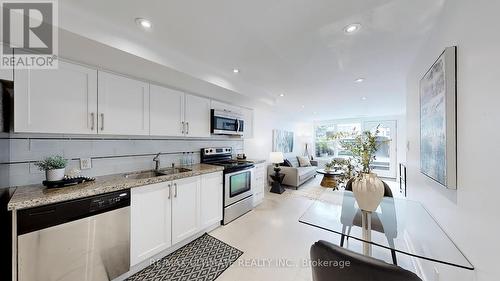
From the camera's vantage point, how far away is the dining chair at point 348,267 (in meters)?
0.71

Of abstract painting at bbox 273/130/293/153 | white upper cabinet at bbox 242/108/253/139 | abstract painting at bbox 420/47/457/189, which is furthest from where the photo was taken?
abstract painting at bbox 273/130/293/153

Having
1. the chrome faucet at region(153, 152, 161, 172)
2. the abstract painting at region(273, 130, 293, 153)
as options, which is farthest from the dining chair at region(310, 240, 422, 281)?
the abstract painting at region(273, 130, 293, 153)

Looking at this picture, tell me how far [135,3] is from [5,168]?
5.93 feet

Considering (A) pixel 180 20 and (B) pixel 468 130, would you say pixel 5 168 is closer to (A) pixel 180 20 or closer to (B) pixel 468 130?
(A) pixel 180 20

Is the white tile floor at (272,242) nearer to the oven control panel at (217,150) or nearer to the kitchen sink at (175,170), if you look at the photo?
the kitchen sink at (175,170)

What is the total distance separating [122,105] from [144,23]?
0.96 metres

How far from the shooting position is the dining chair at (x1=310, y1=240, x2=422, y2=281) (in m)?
0.71

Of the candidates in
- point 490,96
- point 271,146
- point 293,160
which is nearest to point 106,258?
point 490,96

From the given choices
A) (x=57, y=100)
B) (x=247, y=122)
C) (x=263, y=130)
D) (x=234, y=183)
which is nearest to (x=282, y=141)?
(x=263, y=130)

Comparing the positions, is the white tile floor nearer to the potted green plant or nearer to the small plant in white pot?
the potted green plant

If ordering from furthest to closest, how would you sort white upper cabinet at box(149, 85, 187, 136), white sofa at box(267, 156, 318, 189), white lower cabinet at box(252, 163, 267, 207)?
white sofa at box(267, 156, 318, 189) → white lower cabinet at box(252, 163, 267, 207) → white upper cabinet at box(149, 85, 187, 136)

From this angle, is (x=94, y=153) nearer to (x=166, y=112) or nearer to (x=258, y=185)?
(x=166, y=112)

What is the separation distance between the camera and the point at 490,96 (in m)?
0.83

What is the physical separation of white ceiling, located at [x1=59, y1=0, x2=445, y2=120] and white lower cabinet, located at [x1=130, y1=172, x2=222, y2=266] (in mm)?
1443
